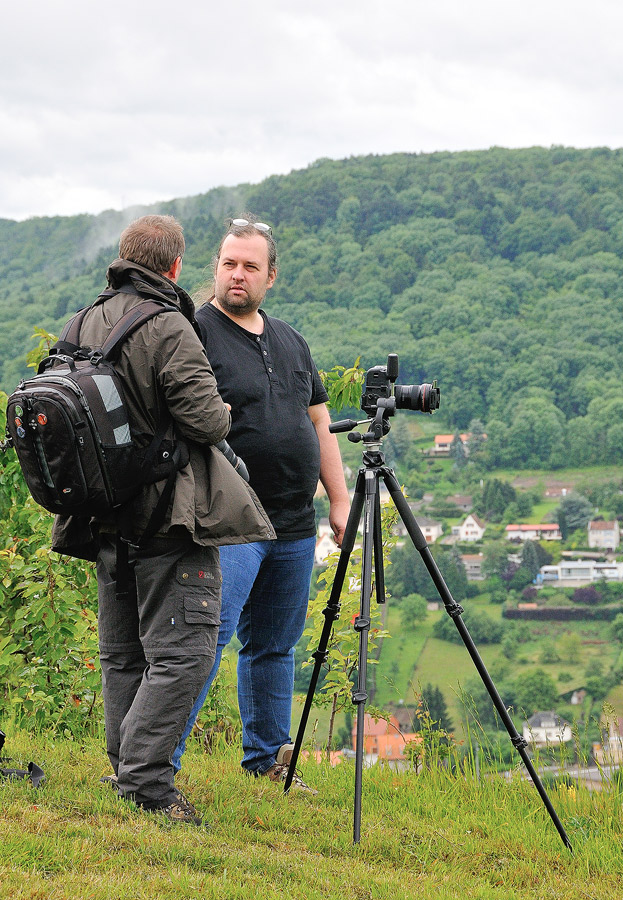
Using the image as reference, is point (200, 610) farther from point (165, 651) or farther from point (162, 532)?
point (162, 532)

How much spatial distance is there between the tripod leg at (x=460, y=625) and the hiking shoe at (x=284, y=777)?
75 cm

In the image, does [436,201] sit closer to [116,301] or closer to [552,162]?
[552,162]

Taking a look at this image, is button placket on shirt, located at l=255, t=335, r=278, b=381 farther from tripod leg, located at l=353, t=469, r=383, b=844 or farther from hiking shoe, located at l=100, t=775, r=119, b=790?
hiking shoe, located at l=100, t=775, r=119, b=790

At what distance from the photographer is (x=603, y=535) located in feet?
182

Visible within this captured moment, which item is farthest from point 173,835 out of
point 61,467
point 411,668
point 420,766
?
point 411,668

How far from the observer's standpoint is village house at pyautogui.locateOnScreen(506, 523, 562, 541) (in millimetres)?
54875

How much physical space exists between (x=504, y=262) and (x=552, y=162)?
56.2 ft

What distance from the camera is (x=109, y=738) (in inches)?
107

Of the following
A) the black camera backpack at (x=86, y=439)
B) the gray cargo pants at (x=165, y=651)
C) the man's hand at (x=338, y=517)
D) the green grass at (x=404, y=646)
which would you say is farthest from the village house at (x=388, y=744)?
the green grass at (x=404, y=646)

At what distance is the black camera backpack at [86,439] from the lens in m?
2.32

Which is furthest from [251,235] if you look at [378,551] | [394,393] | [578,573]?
[578,573]

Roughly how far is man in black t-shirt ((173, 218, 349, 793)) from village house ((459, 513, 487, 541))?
51.1m

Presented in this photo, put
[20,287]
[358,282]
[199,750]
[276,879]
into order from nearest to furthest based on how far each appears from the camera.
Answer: [276,879]
[199,750]
[20,287]
[358,282]

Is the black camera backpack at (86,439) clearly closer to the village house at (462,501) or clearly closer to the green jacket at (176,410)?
the green jacket at (176,410)
